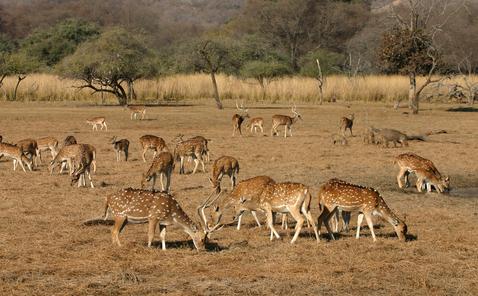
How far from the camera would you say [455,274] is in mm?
11859

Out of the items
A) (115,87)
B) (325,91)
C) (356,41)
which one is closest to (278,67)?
(325,91)

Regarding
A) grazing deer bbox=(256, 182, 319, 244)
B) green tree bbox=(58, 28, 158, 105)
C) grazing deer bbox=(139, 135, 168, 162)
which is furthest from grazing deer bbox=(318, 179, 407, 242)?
green tree bbox=(58, 28, 158, 105)

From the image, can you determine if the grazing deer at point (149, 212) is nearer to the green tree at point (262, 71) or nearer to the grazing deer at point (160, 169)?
the grazing deer at point (160, 169)

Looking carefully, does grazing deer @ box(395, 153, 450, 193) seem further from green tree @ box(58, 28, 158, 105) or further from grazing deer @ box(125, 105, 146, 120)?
green tree @ box(58, 28, 158, 105)

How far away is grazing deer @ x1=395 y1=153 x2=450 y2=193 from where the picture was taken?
1975cm

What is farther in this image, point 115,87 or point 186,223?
point 115,87

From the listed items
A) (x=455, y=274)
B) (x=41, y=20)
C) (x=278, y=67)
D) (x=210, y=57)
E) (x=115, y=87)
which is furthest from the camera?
(x=41, y=20)

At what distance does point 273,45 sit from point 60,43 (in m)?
28.2

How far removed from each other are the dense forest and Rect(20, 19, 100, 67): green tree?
98 mm

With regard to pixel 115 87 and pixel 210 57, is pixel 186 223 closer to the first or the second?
pixel 115 87

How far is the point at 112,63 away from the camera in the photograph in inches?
1966

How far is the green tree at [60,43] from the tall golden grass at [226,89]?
15.0 meters

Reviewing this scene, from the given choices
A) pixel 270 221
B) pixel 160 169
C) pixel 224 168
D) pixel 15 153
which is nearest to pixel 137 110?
pixel 15 153

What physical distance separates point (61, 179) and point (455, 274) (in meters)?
12.2
